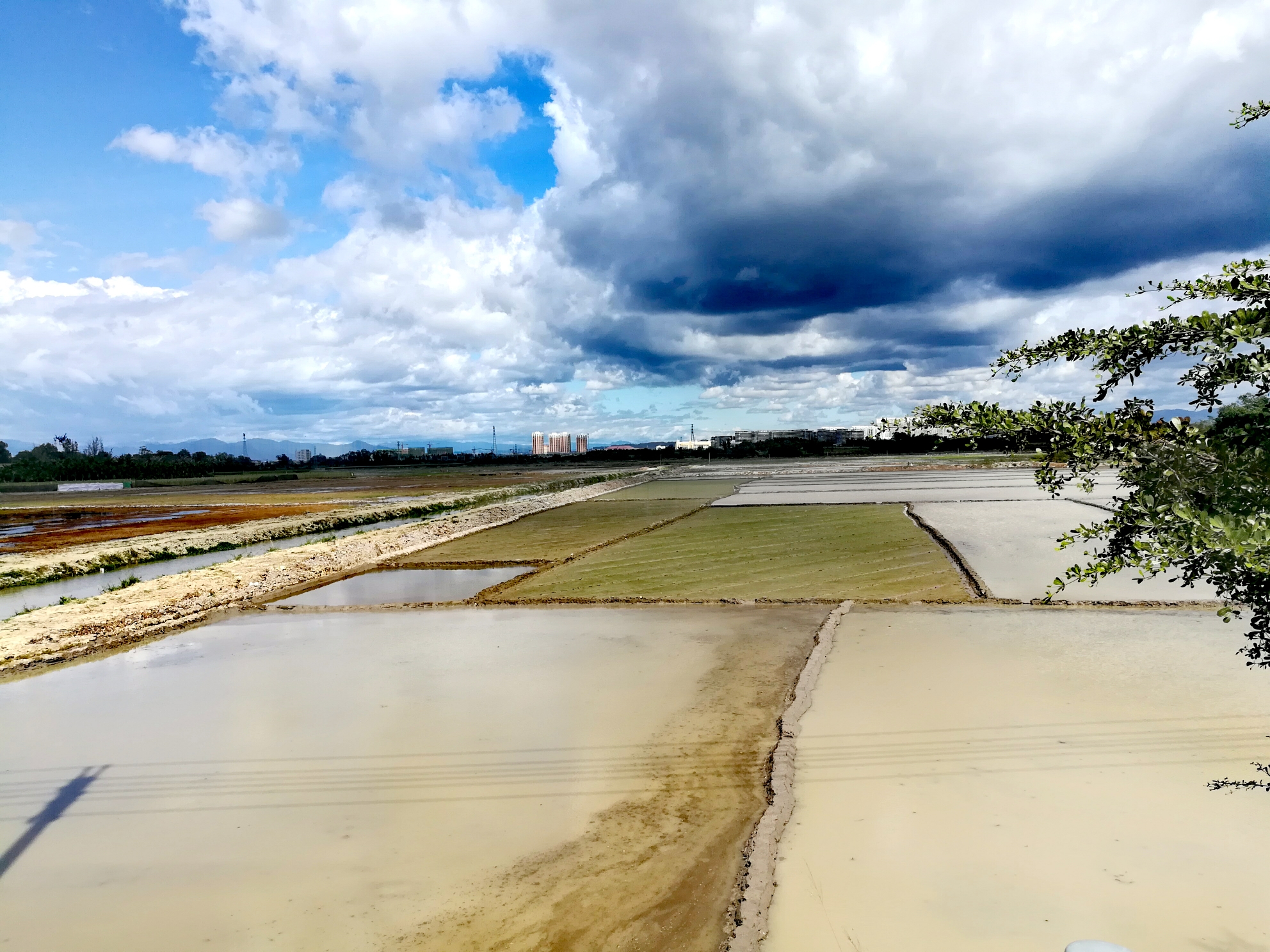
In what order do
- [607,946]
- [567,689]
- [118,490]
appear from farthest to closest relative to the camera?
1. [118,490]
2. [567,689]
3. [607,946]

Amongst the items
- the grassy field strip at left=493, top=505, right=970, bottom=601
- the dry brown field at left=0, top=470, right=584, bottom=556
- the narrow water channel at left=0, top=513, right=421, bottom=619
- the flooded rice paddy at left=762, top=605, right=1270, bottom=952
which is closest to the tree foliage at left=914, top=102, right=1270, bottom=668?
the flooded rice paddy at left=762, top=605, right=1270, bottom=952

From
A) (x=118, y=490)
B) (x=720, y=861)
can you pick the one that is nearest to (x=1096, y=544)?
(x=720, y=861)

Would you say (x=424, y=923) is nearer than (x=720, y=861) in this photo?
Yes

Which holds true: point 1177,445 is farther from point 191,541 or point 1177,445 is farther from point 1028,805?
point 191,541

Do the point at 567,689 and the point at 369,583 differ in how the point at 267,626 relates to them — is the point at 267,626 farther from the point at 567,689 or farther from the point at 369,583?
the point at 567,689

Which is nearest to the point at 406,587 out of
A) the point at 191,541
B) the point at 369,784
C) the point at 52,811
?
the point at 52,811

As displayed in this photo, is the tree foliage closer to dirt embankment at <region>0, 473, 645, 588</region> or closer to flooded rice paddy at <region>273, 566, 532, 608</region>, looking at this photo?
flooded rice paddy at <region>273, 566, 532, 608</region>
